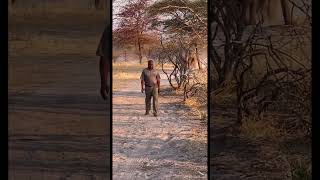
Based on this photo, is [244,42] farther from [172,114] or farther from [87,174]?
[87,174]

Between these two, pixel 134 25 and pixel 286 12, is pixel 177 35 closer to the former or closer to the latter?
pixel 134 25

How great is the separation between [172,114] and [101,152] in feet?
2.45

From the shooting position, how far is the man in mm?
6082

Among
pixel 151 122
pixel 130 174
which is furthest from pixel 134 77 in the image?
pixel 130 174

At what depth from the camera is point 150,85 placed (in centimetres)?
609

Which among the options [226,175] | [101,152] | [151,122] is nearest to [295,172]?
[226,175]

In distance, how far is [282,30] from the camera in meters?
5.93

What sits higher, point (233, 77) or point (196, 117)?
point (233, 77)

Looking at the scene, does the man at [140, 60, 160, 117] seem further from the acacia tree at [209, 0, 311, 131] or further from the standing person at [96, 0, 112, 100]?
the acacia tree at [209, 0, 311, 131]

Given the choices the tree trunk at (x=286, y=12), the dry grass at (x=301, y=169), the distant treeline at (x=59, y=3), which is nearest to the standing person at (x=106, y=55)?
the distant treeline at (x=59, y=3)

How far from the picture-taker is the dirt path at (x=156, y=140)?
603cm

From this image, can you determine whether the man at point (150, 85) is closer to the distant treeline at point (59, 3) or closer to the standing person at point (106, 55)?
the standing person at point (106, 55)

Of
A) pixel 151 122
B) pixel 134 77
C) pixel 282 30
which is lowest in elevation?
pixel 151 122

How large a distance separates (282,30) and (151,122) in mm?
1469
